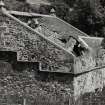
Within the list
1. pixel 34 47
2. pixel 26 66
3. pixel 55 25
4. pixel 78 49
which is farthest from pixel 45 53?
pixel 55 25

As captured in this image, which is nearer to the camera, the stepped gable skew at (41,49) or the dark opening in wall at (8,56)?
the stepped gable skew at (41,49)

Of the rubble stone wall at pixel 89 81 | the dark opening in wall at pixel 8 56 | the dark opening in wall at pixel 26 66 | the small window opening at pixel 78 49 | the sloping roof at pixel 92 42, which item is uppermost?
the sloping roof at pixel 92 42

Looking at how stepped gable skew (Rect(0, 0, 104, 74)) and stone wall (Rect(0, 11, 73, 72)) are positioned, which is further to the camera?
stone wall (Rect(0, 11, 73, 72))

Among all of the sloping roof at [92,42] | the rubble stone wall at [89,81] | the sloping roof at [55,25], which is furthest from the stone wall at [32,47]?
Answer: the sloping roof at [55,25]

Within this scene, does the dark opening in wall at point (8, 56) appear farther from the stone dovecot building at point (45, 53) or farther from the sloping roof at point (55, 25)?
the sloping roof at point (55, 25)

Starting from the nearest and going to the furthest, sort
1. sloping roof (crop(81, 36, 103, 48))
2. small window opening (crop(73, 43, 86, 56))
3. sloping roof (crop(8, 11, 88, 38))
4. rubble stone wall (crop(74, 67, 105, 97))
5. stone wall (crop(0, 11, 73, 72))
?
1. stone wall (crop(0, 11, 73, 72))
2. rubble stone wall (crop(74, 67, 105, 97))
3. small window opening (crop(73, 43, 86, 56))
4. sloping roof (crop(81, 36, 103, 48))
5. sloping roof (crop(8, 11, 88, 38))

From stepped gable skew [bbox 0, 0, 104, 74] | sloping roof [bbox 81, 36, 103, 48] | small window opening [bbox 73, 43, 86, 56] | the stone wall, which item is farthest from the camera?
sloping roof [bbox 81, 36, 103, 48]

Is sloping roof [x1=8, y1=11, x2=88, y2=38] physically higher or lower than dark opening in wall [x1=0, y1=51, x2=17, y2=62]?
higher

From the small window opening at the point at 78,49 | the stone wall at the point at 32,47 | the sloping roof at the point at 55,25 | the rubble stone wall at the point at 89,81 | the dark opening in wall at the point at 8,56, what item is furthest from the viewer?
the sloping roof at the point at 55,25

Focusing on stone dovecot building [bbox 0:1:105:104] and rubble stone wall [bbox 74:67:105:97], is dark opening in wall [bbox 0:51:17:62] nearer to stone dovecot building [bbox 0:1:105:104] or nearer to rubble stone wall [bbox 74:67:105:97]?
stone dovecot building [bbox 0:1:105:104]

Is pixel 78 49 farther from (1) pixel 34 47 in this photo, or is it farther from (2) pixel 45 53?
(1) pixel 34 47

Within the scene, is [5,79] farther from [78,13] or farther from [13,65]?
[78,13]

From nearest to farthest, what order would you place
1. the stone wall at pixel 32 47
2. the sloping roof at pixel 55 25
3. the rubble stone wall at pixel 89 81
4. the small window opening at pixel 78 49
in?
the stone wall at pixel 32 47 < the rubble stone wall at pixel 89 81 < the small window opening at pixel 78 49 < the sloping roof at pixel 55 25

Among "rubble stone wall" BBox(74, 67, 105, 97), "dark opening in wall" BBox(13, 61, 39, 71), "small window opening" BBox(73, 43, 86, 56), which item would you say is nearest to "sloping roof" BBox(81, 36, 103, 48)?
Result: "rubble stone wall" BBox(74, 67, 105, 97)
